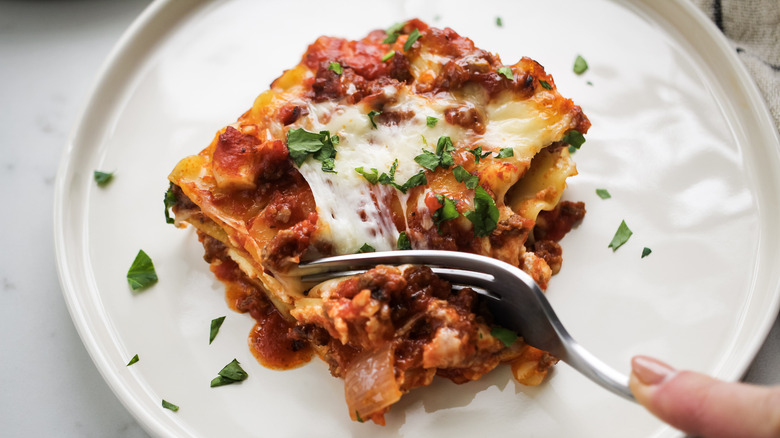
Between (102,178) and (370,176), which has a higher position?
(370,176)

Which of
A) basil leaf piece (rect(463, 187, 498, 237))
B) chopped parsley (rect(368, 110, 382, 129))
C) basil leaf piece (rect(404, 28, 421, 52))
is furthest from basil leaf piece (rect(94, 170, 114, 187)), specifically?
basil leaf piece (rect(463, 187, 498, 237))

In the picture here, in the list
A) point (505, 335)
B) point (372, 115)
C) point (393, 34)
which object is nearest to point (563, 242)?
point (505, 335)

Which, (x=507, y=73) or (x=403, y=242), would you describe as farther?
(x=507, y=73)

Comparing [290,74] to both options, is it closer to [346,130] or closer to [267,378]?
[346,130]

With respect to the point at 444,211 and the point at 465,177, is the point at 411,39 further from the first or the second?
the point at 444,211

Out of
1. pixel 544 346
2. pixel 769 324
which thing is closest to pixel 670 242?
pixel 769 324
